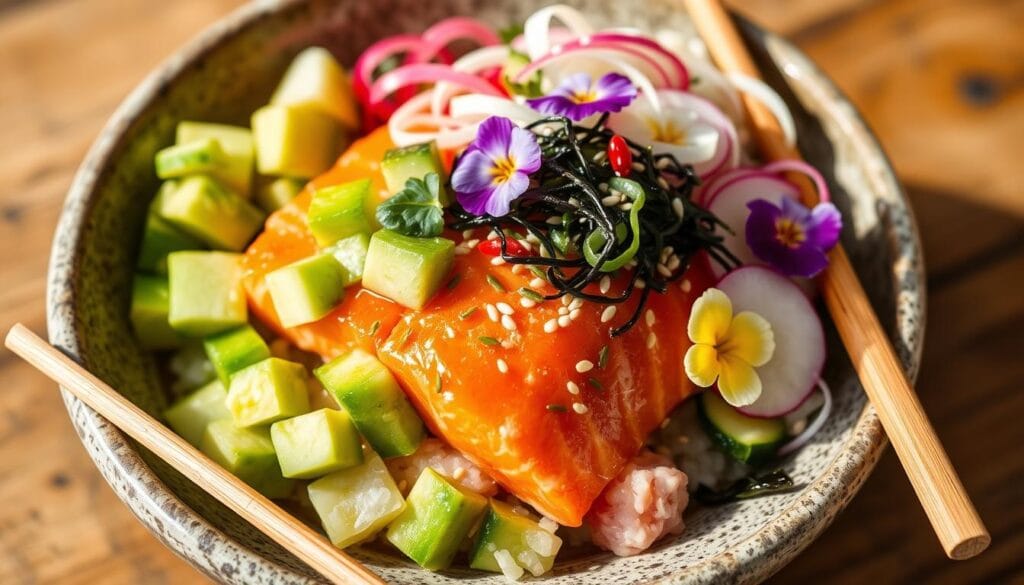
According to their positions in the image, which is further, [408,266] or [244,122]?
[244,122]

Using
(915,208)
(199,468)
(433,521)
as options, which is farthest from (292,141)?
(915,208)

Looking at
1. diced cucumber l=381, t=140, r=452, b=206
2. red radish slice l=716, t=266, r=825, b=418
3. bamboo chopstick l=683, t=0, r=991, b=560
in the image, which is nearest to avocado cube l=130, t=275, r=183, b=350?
diced cucumber l=381, t=140, r=452, b=206

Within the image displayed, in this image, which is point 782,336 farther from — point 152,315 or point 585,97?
point 152,315

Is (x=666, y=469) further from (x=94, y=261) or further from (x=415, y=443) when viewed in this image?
(x=94, y=261)

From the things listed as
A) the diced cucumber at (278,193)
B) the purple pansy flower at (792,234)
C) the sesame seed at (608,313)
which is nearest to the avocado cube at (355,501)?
the sesame seed at (608,313)

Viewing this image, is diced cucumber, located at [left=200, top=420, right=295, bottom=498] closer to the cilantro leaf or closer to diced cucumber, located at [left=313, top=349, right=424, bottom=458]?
diced cucumber, located at [left=313, top=349, right=424, bottom=458]
